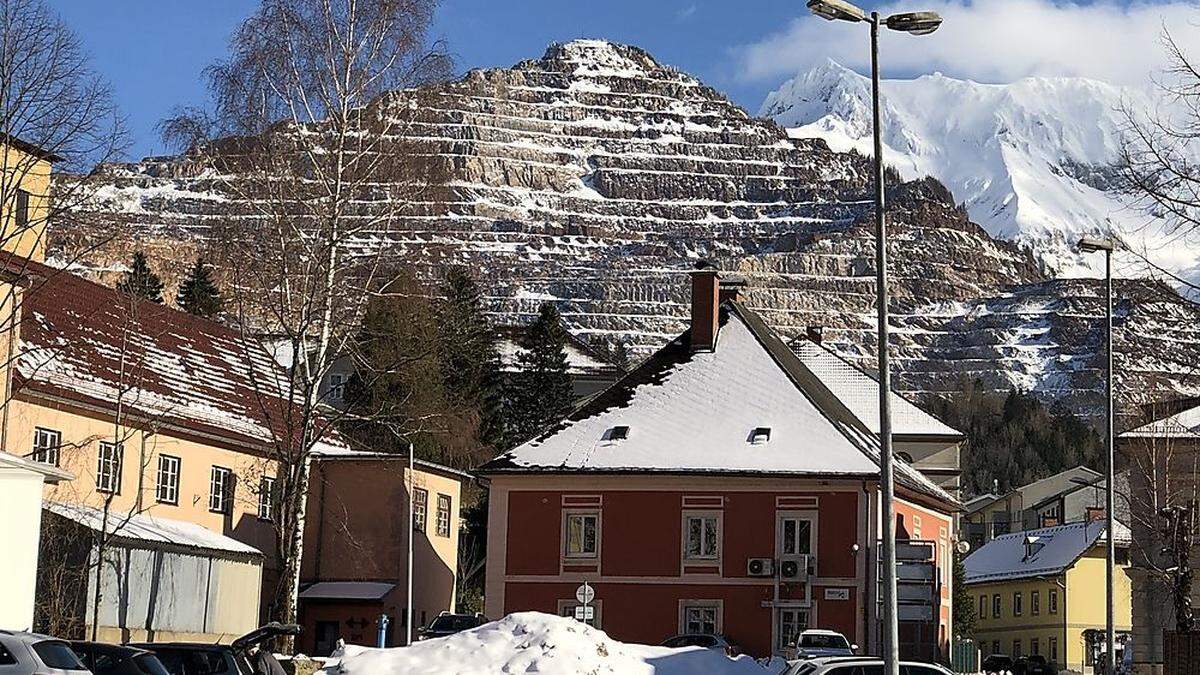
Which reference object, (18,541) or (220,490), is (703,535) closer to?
(220,490)

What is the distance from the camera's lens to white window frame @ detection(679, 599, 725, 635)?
4916 centimetres

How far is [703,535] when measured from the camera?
49.8 meters

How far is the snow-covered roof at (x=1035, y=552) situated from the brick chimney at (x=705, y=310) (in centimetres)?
3207

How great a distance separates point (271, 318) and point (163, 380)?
1162 centimetres

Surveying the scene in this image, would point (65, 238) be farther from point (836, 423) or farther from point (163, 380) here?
point (836, 423)

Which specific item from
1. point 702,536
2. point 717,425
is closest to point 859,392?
point 717,425

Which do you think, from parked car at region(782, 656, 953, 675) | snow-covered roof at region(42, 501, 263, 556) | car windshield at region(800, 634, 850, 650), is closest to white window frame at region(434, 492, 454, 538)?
snow-covered roof at region(42, 501, 263, 556)

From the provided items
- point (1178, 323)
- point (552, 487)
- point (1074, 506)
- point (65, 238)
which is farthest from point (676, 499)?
point (1074, 506)

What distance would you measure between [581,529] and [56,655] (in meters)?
30.6

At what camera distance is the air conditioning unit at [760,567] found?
49062mm

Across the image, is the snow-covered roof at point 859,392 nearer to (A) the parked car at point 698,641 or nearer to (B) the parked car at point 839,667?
(A) the parked car at point 698,641

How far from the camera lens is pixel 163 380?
49.8 meters

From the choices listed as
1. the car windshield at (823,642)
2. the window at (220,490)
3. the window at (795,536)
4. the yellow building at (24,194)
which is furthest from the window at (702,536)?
the yellow building at (24,194)

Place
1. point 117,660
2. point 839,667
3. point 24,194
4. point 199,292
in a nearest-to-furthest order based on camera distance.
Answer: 1. point 117,660
2. point 839,667
3. point 24,194
4. point 199,292
